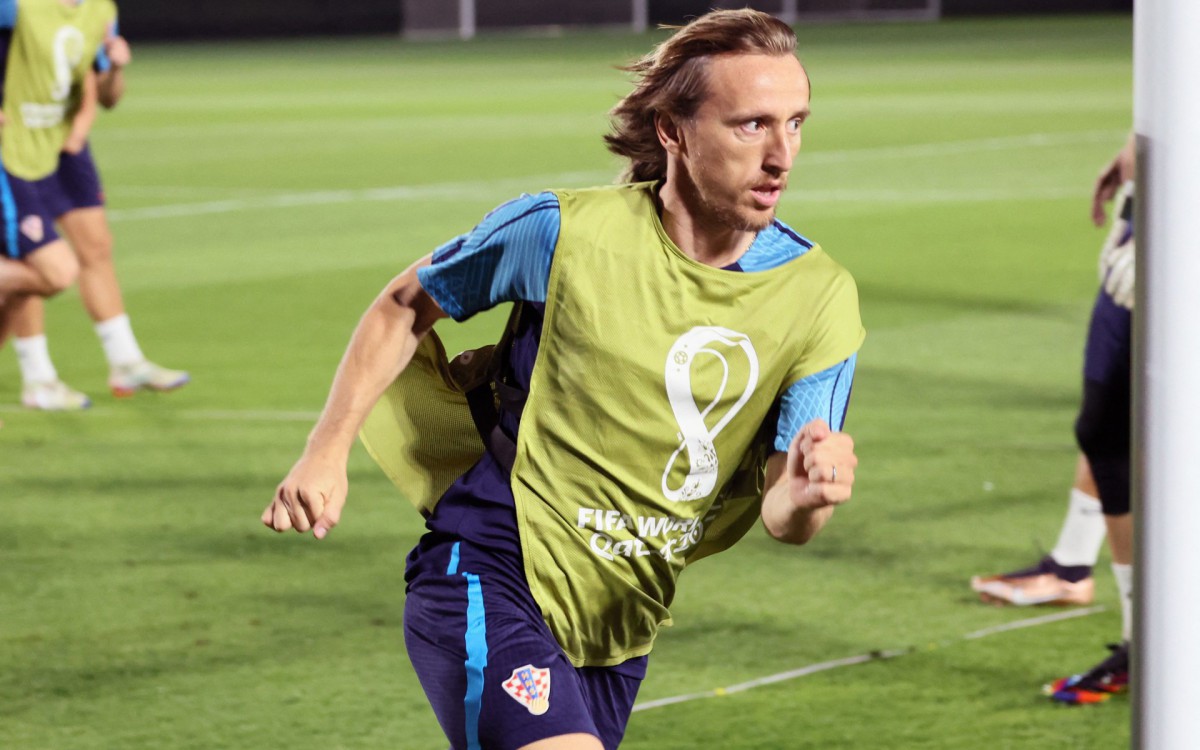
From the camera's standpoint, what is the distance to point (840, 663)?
595 centimetres

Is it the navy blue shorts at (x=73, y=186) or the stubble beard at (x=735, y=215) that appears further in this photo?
the navy blue shorts at (x=73, y=186)

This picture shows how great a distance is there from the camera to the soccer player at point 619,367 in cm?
350

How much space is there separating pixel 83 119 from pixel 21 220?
792mm

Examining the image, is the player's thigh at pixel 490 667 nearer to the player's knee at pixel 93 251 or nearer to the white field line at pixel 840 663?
the white field line at pixel 840 663

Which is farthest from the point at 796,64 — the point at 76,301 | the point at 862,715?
the point at 76,301

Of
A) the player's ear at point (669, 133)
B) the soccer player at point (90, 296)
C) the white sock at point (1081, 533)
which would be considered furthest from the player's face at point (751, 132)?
the soccer player at point (90, 296)

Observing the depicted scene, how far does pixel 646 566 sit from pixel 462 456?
0.42 metres

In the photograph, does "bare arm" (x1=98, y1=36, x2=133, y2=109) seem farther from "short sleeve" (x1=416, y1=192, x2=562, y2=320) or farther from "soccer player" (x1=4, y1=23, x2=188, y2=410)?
"short sleeve" (x1=416, y1=192, x2=562, y2=320)

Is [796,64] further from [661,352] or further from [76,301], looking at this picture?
[76,301]

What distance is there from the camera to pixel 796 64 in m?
3.52

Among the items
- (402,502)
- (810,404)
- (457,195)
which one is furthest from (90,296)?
(457,195)

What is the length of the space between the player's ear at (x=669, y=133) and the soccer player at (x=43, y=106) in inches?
244

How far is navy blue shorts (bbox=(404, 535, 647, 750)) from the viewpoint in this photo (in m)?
3.44

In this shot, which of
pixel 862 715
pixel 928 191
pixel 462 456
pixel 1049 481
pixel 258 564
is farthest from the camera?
pixel 928 191
